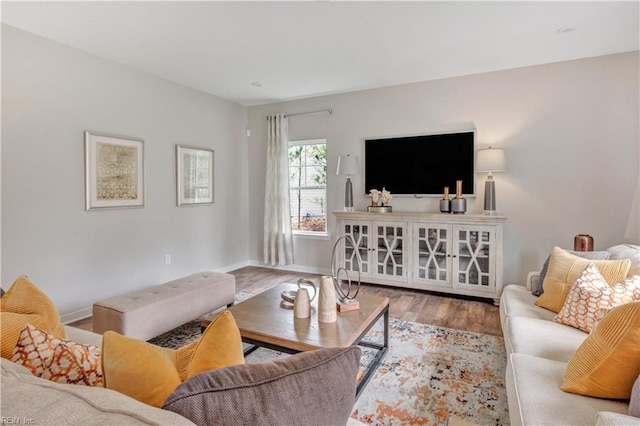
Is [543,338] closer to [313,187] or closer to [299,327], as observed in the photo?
[299,327]

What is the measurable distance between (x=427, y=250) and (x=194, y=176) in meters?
3.06

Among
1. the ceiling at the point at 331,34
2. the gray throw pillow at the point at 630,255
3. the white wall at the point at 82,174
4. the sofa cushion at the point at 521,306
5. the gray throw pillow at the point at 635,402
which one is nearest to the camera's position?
the gray throw pillow at the point at 635,402

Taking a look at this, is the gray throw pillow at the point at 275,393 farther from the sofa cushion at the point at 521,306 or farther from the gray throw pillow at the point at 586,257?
the gray throw pillow at the point at 586,257

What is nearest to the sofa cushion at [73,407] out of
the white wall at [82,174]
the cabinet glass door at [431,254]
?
the white wall at [82,174]

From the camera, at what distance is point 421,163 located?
4.12 m

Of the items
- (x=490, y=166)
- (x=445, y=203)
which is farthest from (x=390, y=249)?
(x=490, y=166)

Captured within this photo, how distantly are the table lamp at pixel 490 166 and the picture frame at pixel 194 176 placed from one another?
3407 mm

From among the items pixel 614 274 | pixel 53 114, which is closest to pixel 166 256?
pixel 53 114

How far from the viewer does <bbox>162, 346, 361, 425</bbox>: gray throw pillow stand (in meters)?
0.60

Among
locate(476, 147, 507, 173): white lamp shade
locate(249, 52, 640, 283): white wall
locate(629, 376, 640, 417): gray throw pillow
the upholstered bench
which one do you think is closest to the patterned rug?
the upholstered bench

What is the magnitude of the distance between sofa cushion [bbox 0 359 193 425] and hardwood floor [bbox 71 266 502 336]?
282 centimetres

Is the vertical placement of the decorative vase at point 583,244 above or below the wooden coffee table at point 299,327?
above

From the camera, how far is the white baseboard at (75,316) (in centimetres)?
305

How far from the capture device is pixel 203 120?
4523 mm
